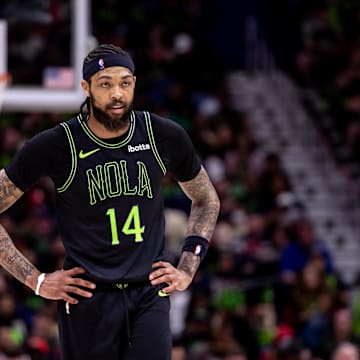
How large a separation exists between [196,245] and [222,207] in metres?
9.89

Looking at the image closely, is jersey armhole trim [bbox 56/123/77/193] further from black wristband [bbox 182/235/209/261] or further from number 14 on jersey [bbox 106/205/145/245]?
black wristband [bbox 182/235/209/261]

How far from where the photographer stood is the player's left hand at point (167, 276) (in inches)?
220

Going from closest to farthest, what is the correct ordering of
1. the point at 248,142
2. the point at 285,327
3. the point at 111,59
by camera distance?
the point at 111,59 → the point at 285,327 → the point at 248,142

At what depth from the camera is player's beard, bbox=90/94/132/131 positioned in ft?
18.3

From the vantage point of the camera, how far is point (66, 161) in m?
5.60

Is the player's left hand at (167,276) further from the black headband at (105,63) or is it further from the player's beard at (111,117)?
the black headband at (105,63)

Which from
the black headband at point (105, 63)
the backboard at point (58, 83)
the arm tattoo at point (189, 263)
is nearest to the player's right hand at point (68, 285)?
the arm tattoo at point (189, 263)

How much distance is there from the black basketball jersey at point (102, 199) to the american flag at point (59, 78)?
5317 mm

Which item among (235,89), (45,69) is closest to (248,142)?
(235,89)

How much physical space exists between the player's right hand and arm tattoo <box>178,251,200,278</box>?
→ 2.00ft

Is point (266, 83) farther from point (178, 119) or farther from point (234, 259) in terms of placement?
point (234, 259)

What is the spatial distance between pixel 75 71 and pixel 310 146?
9841 millimetres

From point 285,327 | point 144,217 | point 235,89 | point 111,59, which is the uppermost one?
point 235,89

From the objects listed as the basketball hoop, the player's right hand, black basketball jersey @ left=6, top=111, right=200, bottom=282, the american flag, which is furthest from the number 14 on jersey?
the american flag
